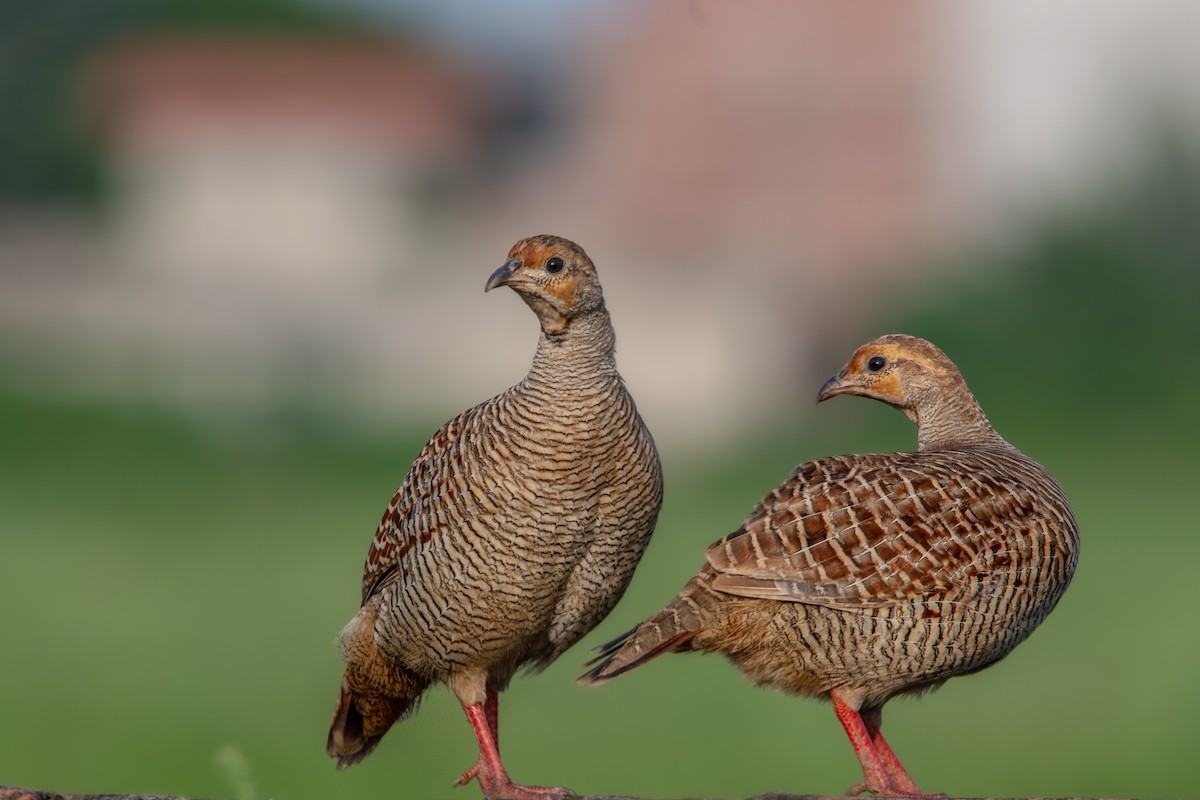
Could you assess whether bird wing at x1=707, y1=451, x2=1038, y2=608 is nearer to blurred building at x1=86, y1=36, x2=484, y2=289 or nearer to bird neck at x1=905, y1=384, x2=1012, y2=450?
bird neck at x1=905, y1=384, x2=1012, y2=450

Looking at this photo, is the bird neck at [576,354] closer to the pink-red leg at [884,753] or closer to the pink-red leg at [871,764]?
the pink-red leg at [871,764]

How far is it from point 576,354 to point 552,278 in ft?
0.97

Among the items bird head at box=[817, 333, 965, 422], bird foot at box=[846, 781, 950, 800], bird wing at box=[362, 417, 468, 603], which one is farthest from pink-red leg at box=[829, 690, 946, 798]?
bird wing at box=[362, 417, 468, 603]

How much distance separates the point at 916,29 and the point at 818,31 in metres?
3.76

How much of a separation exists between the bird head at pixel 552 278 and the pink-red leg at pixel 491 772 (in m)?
1.42

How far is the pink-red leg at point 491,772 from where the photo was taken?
621 centimetres

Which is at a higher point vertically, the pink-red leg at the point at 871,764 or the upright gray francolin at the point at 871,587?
the upright gray francolin at the point at 871,587

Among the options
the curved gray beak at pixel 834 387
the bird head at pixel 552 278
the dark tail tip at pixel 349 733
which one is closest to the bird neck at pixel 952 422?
the curved gray beak at pixel 834 387

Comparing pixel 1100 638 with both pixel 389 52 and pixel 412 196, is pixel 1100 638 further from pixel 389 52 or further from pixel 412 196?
pixel 389 52

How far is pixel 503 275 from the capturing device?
6270 millimetres

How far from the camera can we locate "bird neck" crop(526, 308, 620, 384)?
650 cm

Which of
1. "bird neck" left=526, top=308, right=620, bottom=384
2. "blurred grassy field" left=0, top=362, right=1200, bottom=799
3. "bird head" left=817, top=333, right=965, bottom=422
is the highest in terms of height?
"bird neck" left=526, top=308, right=620, bottom=384

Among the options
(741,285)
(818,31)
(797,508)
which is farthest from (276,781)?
(818,31)

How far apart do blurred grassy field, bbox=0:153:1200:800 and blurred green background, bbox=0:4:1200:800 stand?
5cm
